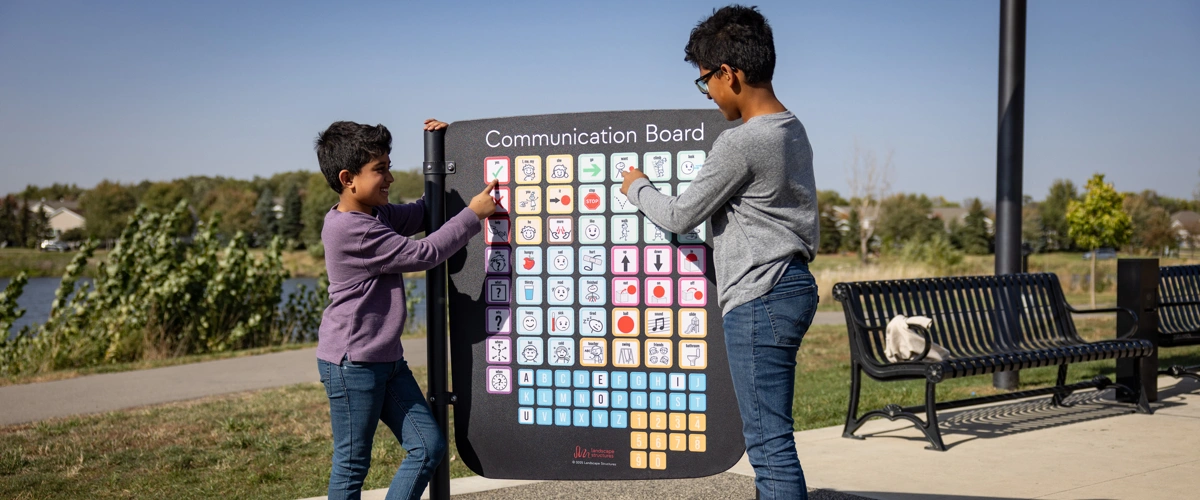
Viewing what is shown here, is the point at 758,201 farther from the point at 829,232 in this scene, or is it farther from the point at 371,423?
the point at 829,232

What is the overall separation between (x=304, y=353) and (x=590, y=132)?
8.67 metres

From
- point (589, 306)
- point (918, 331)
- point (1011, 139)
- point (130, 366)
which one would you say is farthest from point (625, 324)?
point (130, 366)

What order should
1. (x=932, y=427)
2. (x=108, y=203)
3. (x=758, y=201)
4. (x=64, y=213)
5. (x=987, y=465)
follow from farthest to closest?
(x=64, y=213)
(x=108, y=203)
(x=932, y=427)
(x=987, y=465)
(x=758, y=201)

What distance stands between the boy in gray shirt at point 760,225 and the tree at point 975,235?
62.0 meters

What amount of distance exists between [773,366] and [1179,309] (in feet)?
21.9

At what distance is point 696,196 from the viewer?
2756 millimetres

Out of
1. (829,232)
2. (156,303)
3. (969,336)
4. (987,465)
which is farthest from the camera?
(829,232)

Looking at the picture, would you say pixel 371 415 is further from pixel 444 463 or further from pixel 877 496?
pixel 877 496

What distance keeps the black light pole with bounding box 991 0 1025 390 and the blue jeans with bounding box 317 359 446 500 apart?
211 inches

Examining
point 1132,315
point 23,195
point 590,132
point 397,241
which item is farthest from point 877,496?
point 23,195

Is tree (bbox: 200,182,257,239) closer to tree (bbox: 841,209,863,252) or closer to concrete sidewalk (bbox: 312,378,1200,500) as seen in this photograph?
tree (bbox: 841,209,863,252)

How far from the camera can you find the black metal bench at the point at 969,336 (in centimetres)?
542

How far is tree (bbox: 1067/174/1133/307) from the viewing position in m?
22.6

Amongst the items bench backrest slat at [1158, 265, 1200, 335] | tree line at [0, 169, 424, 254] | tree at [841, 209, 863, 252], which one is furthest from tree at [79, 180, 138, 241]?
bench backrest slat at [1158, 265, 1200, 335]
